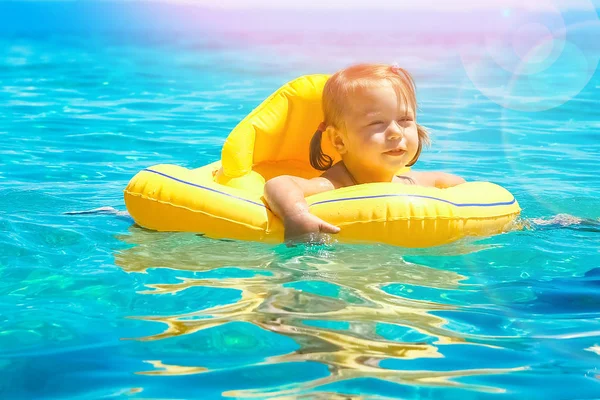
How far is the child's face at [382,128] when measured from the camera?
4250 millimetres

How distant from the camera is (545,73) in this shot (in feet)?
52.1

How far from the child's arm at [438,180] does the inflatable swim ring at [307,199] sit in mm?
353

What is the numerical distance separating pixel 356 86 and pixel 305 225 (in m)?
0.75

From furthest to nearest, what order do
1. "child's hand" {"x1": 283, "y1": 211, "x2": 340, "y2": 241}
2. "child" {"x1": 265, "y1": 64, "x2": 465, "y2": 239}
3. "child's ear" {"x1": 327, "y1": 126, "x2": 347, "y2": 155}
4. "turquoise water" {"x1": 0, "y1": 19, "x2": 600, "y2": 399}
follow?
"child's ear" {"x1": 327, "y1": 126, "x2": 347, "y2": 155}
"child" {"x1": 265, "y1": 64, "x2": 465, "y2": 239}
"child's hand" {"x1": 283, "y1": 211, "x2": 340, "y2": 241}
"turquoise water" {"x1": 0, "y1": 19, "x2": 600, "y2": 399}

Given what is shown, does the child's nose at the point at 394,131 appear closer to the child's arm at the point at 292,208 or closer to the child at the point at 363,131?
the child at the point at 363,131

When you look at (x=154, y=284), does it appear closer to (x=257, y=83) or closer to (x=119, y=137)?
(x=119, y=137)

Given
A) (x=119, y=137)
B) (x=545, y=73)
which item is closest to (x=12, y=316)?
(x=119, y=137)

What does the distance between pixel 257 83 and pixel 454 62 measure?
6102 millimetres

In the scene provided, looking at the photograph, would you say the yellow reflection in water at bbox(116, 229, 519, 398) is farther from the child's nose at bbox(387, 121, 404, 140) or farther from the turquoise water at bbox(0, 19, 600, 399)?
the child's nose at bbox(387, 121, 404, 140)

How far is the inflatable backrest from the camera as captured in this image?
480cm

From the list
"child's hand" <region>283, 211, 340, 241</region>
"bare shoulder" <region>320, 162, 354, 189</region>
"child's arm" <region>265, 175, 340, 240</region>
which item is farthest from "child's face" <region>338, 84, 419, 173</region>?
"child's hand" <region>283, 211, 340, 241</region>

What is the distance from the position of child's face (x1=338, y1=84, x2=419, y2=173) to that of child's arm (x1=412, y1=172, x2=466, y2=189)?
53 centimetres

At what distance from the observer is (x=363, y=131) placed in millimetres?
4285

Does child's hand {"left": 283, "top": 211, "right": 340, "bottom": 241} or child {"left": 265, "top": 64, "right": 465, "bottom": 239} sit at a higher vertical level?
child {"left": 265, "top": 64, "right": 465, "bottom": 239}
